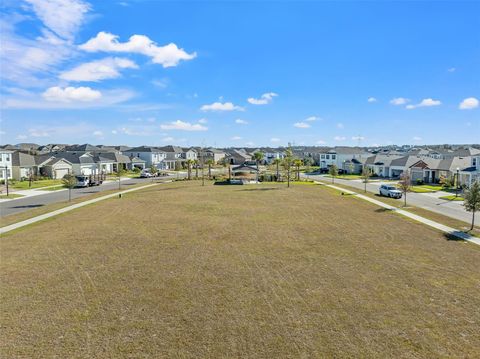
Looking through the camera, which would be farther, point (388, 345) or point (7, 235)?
A: point (7, 235)

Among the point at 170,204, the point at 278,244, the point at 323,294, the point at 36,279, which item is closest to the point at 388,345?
the point at 323,294

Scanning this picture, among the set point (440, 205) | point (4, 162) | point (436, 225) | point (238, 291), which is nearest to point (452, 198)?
point (440, 205)

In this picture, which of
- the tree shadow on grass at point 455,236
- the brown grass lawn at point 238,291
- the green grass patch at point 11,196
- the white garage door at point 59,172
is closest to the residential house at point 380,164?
the brown grass lawn at point 238,291

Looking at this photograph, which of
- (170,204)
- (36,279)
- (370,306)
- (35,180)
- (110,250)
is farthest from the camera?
(35,180)

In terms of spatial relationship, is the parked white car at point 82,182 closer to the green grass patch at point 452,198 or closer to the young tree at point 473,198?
the young tree at point 473,198

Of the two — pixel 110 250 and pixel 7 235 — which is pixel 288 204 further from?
pixel 7 235

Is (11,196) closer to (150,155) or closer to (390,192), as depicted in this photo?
(390,192)

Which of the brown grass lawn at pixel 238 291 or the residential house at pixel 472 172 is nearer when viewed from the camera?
the brown grass lawn at pixel 238 291

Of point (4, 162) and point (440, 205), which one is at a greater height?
point (4, 162)

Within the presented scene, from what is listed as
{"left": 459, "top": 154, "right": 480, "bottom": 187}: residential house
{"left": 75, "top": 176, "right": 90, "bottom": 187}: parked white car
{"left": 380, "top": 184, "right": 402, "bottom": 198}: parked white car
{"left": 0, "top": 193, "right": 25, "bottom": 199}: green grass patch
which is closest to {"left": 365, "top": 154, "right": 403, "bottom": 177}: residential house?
{"left": 459, "top": 154, "right": 480, "bottom": 187}: residential house
